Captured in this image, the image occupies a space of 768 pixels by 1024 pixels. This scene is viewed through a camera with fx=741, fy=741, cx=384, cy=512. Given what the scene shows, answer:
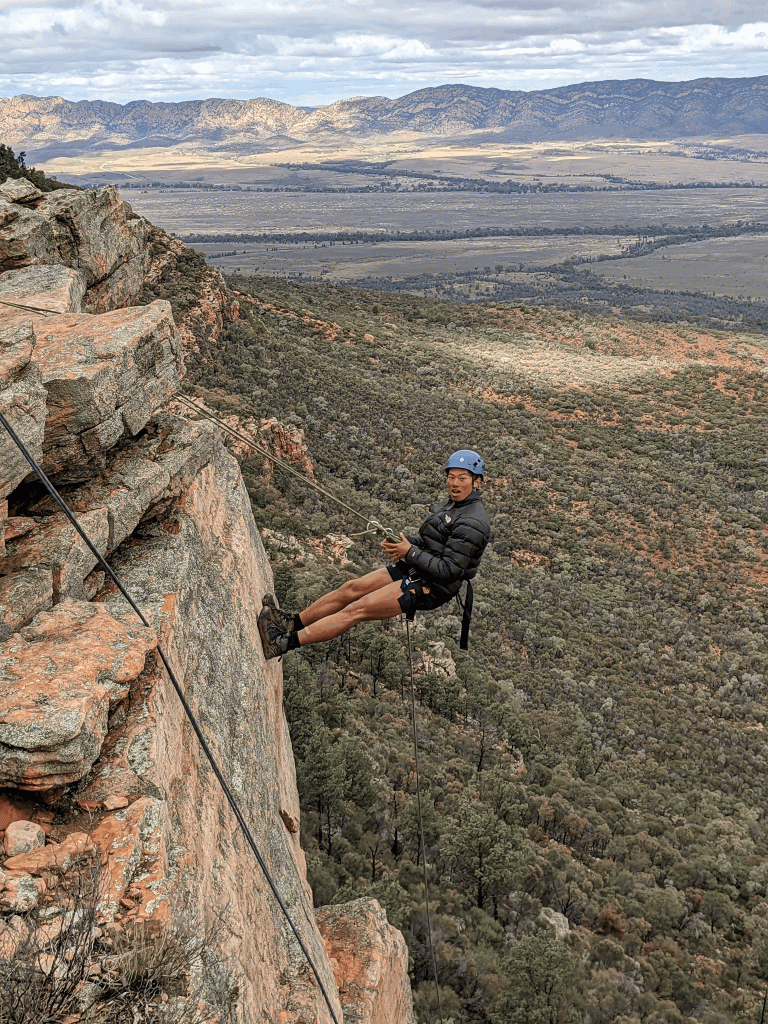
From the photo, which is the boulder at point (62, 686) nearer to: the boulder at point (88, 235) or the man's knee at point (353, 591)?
the man's knee at point (353, 591)

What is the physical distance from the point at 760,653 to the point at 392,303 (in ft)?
165

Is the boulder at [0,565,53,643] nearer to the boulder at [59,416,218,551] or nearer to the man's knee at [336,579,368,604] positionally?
the boulder at [59,416,218,551]

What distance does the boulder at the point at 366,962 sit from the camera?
7930mm

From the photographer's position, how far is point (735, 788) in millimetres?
21484

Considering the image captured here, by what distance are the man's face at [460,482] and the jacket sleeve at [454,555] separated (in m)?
0.48

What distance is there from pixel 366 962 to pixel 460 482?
5.57 meters

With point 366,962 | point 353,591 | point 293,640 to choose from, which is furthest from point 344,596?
point 366,962

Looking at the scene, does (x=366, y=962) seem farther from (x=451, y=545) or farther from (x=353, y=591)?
(x=451, y=545)

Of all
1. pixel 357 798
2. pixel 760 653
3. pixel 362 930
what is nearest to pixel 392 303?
pixel 760 653

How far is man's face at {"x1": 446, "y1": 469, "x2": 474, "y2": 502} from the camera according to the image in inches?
348

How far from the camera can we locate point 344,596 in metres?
8.57

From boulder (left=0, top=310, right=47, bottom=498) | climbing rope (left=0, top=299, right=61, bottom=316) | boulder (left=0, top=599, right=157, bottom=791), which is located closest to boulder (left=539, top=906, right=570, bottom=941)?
boulder (left=0, top=599, right=157, bottom=791)

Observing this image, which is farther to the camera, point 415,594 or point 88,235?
point 88,235

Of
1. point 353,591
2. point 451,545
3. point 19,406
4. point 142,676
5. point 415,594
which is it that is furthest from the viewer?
point 353,591
